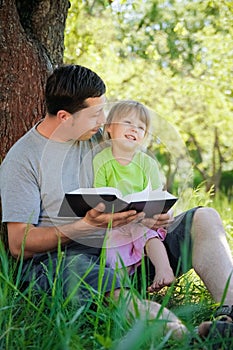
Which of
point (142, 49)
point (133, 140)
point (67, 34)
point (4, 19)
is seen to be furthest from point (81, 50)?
point (133, 140)

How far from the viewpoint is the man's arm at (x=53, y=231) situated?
107 inches

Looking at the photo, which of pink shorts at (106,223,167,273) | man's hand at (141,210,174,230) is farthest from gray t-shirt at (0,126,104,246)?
man's hand at (141,210,174,230)

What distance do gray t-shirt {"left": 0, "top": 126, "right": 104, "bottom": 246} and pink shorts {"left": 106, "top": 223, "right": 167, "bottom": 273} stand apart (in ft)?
0.74

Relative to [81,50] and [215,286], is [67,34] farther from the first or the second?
[215,286]

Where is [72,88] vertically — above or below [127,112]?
above

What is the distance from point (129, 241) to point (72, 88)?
0.74 m

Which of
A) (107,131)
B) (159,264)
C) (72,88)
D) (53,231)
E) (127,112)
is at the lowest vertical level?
(159,264)

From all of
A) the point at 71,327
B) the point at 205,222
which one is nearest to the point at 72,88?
the point at 205,222

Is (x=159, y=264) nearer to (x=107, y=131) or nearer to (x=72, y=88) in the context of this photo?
(x=107, y=131)

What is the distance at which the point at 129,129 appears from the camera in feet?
10.0

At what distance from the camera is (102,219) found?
107 inches

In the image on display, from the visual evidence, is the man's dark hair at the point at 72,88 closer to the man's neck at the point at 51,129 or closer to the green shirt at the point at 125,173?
the man's neck at the point at 51,129

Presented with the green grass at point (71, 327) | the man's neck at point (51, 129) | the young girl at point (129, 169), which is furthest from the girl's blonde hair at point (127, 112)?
the green grass at point (71, 327)

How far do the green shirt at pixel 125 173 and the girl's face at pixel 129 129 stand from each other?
8 cm
